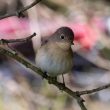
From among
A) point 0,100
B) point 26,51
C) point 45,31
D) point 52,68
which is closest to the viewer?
point 52,68

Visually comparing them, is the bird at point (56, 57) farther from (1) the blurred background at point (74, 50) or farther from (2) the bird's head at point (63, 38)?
(1) the blurred background at point (74, 50)

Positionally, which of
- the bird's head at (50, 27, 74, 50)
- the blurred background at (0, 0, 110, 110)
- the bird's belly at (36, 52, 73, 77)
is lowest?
the blurred background at (0, 0, 110, 110)

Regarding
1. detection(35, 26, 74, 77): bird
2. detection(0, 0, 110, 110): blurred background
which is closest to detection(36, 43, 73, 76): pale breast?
detection(35, 26, 74, 77): bird

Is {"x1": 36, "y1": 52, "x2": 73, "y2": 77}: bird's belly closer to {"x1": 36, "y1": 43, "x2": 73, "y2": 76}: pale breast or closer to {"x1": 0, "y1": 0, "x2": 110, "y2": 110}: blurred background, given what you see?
{"x1": 36, "y1": 43, "x2": 73, "y2": 76}: pale breast

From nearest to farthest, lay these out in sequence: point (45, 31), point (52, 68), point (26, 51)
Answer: point (52, 68) → point (45, 31) → point (26, 51)

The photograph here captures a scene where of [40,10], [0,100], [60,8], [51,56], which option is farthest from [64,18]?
[51,56]

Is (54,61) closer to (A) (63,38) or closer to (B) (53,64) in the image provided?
(B) (53,64)

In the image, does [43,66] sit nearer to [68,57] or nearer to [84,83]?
[68,57]

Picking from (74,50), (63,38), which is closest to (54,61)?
(63,38)

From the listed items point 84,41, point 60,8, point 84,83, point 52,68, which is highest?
point 52,68
